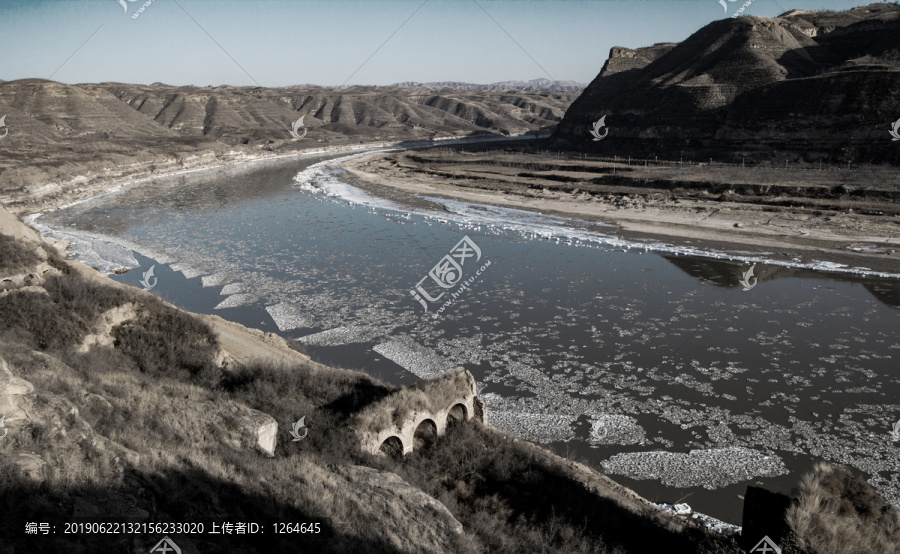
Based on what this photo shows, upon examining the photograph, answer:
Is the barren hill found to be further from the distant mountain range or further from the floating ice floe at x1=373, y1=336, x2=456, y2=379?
the distant mountain range

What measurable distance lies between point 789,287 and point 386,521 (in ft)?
68.7

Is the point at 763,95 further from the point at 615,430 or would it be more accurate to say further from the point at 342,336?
the point at 615,430

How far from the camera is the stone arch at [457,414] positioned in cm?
1145

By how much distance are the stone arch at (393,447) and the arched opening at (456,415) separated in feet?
4.63

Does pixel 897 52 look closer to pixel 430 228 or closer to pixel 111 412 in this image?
pixel 430 228

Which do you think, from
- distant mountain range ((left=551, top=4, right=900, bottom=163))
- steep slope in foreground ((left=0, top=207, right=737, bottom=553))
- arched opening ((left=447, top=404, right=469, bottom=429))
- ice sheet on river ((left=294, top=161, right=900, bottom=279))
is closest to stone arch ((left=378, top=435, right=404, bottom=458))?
steep slope in foreground ((left=0, top=207, right=737, bottom=553))

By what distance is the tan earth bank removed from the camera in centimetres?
2773

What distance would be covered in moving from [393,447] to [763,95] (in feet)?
187

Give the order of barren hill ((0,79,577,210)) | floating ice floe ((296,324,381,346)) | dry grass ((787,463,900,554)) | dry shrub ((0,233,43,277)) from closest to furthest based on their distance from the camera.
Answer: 1. dry grass ((787,463,900,554))
2. dry shrub ((0,233,43,277))
3. floating ice floe ((296,324,381,346))
4. barren hill ((0,79,577,210))

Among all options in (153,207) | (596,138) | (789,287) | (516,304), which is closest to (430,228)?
(516,304)

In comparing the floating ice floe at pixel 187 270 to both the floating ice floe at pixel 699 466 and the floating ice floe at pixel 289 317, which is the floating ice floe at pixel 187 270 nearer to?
the floating ice floe at pixel 289 317

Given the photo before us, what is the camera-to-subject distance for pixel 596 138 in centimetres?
6994

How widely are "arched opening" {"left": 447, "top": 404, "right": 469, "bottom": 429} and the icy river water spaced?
1850 mm

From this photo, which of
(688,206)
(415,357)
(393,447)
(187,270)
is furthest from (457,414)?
(688,206)
